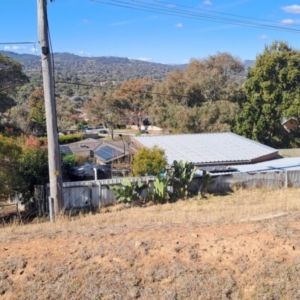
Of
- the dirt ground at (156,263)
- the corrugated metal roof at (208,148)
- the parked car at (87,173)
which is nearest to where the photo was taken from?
the dirt ground at (156,263)

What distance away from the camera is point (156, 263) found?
6.82 m

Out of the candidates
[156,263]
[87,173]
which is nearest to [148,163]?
[87,173]

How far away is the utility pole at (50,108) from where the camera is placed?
12141mm

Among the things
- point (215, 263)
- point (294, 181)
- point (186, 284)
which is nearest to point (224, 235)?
point (215, 263)

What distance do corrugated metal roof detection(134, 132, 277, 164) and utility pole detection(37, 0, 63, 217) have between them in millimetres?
9059

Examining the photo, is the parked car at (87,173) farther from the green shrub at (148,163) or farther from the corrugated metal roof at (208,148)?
the green shrub at (148,163)

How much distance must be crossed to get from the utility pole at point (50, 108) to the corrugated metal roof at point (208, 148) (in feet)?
29.7

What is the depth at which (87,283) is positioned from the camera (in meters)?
6.38

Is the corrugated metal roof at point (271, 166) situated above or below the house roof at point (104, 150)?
below

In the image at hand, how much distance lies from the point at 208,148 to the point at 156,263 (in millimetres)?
17895

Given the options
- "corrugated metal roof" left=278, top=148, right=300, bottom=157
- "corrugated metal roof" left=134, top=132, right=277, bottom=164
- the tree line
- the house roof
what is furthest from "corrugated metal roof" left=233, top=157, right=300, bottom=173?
the tree line

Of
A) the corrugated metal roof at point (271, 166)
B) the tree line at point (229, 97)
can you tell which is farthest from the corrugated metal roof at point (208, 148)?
the tree line at point (229, 97)

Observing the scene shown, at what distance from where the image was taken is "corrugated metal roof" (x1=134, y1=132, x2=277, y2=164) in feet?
73.2

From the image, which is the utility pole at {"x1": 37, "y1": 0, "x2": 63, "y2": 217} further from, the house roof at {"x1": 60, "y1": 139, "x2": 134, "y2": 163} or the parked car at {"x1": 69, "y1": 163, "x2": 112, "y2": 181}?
the house roof at {"x1": 60, "y1": 139, "x2": 134, "y2": 163}
